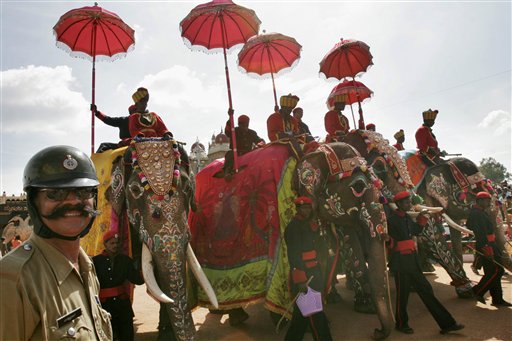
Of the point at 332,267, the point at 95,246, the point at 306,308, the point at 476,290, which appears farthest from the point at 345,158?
the point at 95,246

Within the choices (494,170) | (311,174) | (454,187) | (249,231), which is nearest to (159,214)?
(249,231)

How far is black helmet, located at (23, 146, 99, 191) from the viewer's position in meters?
1.97

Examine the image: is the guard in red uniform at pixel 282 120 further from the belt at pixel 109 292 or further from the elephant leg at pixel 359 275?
the belt at pixel 109 292

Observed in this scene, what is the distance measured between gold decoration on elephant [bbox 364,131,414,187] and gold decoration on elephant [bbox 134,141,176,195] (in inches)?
176

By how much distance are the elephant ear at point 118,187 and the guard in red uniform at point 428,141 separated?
26.4 feet

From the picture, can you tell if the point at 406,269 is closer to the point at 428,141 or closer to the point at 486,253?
the point at 486,253

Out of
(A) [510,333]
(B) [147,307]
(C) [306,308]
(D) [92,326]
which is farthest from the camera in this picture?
(B) [147,307]

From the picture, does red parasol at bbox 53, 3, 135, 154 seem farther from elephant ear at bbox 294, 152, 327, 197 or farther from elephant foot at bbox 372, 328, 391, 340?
elephant foot at bbox 372, 328, 391, 340

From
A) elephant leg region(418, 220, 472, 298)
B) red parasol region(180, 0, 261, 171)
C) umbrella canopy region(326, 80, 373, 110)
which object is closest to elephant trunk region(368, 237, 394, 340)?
elephant leg region(418, 220, 472, 298)

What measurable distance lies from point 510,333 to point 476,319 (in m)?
0.74

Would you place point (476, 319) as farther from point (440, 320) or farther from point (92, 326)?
point (92, 326)

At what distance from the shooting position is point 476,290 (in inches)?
280

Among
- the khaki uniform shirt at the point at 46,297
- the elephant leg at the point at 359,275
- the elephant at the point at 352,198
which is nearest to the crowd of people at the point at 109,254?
the khaki uniform shirt at the point at 46,297

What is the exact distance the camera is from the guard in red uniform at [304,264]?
4.90 meters
